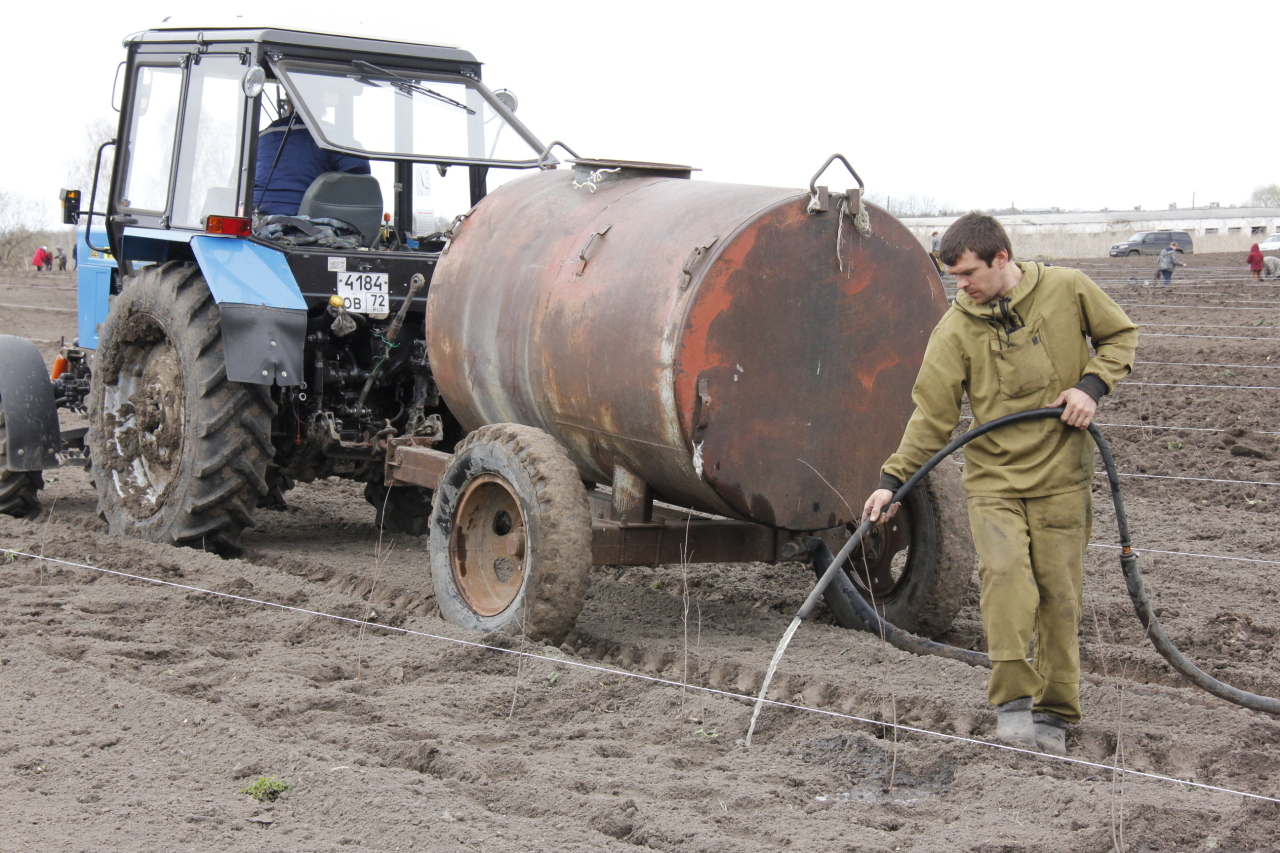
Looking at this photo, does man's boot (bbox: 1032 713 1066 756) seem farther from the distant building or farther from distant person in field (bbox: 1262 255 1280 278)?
the distant building

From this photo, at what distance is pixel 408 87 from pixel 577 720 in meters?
4.29

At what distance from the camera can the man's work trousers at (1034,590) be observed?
416 cm

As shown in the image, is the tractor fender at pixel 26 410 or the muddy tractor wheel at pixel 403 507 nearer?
the tractor fender at pixel 26 410

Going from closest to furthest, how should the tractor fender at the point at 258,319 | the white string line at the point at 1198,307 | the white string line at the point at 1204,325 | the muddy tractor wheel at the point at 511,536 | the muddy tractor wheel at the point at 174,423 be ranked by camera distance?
the muddy tractor wheel at the point at 511,536 → the tractor fender at the point at 258,319 → the muddy tractor wheel at the point at 174,423 → the white string line at the point at 1204,325 → the white string line at the point at 1198,307

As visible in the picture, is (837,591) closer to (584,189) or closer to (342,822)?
(584,189)

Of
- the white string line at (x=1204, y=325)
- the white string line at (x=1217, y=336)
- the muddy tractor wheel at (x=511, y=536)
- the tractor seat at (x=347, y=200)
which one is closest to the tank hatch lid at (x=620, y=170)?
the muddy tractor wheel at (x=511, y=536)

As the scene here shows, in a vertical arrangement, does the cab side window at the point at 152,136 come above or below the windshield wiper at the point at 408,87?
below

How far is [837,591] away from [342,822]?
278 centimetres

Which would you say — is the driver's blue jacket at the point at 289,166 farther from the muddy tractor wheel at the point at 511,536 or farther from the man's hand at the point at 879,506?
the man's hand at the point at 879,506

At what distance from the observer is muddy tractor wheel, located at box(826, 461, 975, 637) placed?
17.9 ft

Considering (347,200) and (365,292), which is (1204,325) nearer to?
(347,200)

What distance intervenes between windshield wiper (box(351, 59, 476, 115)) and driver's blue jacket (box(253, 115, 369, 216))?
1.55 feet

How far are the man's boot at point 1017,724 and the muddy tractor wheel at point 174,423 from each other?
4029 millimetres

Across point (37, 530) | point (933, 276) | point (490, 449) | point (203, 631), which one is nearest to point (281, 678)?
point (203, 631)
